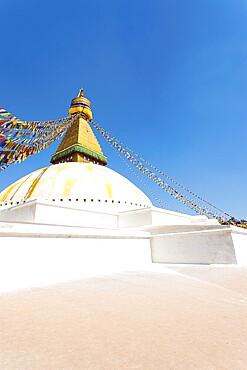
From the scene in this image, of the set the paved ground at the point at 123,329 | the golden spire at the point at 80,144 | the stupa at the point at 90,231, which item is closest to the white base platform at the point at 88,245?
Answer: the stupa at the point at 90,231

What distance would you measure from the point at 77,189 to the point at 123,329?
721cm

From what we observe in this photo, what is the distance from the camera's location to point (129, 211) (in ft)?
27.5

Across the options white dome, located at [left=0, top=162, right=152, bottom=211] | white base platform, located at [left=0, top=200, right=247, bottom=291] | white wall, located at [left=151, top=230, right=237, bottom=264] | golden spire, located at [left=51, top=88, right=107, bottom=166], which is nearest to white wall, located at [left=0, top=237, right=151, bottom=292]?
white base platform, located at [left=0, top=200, right=247, bottom=291]

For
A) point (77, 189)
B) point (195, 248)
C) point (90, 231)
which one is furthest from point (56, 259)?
point (77, 189)

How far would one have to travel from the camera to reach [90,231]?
4.83 metres

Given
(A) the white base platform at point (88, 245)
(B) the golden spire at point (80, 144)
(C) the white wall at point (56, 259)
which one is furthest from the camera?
(B) the golden spire at point (80, 144)

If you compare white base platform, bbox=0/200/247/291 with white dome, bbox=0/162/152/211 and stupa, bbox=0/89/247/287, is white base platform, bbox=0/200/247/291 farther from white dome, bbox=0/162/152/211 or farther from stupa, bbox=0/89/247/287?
white dome, bbox=0/162/152/211

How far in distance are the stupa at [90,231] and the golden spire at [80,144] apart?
8.76ft

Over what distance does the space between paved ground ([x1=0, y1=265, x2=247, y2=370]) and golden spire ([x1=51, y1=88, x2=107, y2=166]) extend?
10.5 m

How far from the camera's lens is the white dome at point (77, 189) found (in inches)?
326

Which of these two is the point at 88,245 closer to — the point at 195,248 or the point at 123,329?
the point at 195,248

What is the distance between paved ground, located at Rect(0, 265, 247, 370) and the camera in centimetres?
118

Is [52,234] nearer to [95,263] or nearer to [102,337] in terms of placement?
[95,263]

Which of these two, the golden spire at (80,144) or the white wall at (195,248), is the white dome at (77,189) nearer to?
the golden spire at (80,144)
